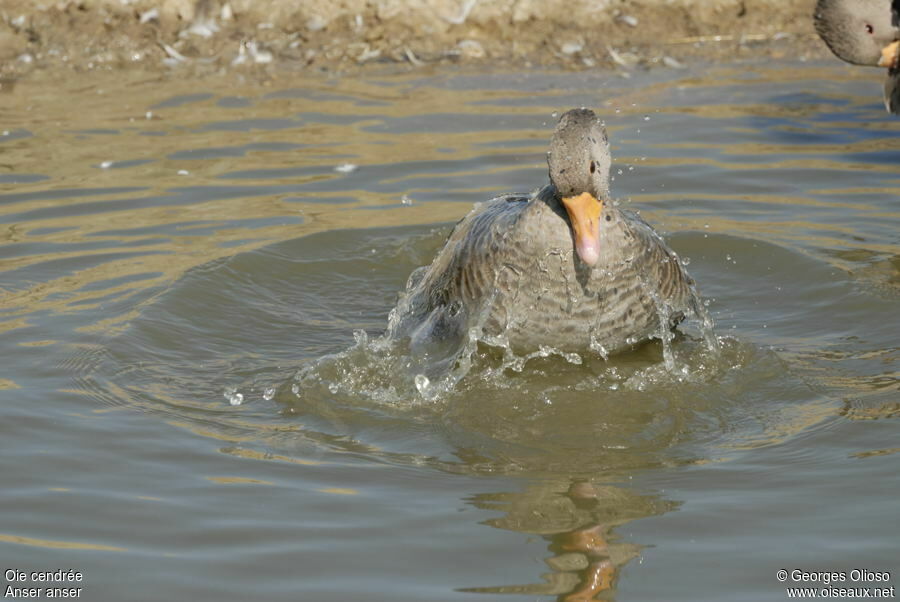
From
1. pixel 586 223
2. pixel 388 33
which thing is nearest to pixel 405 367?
pixel 586 223

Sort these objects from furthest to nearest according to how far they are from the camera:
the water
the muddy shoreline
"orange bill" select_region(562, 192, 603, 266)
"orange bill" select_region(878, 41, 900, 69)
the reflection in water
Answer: the muddy shoreline, "orange bill" select_region(878, 41, 900, 69), "orange bill" select_region(562, 192, 603, 266), the water, the reflection in water

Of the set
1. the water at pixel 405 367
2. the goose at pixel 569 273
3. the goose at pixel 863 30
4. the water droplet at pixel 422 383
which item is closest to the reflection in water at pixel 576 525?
the water at pixel 405 367

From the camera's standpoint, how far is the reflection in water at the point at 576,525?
461 cm

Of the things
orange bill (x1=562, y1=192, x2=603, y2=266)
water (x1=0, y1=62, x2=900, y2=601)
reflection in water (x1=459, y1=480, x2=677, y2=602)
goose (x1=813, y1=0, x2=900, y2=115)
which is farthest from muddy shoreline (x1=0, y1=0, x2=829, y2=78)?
reflection in water (x1=459, y1=480, x2=677, y2=602)

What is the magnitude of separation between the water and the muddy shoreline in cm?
93

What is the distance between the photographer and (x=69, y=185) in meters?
10.2

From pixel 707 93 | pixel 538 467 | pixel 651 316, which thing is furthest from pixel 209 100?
pixel 538 467

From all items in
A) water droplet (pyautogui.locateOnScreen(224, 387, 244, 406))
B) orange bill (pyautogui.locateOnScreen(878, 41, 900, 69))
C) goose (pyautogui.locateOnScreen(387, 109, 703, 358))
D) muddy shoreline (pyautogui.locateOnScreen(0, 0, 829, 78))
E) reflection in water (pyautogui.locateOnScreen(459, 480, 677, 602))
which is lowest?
water droplet (pyautogui.locateOnScreen(224, 387, 244, 406))

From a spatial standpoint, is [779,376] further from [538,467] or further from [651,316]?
[538,467]

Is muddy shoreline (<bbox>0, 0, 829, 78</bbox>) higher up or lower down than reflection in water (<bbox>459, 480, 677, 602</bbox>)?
higher up

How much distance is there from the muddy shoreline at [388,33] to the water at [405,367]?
93 centimetres

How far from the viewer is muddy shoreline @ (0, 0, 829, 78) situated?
1342 centimetres

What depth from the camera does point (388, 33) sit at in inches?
547

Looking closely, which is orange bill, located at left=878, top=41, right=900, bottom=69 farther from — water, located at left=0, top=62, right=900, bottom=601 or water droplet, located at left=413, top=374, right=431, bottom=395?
water droplet, located at left=413, top=374, right=431, bottom=395
